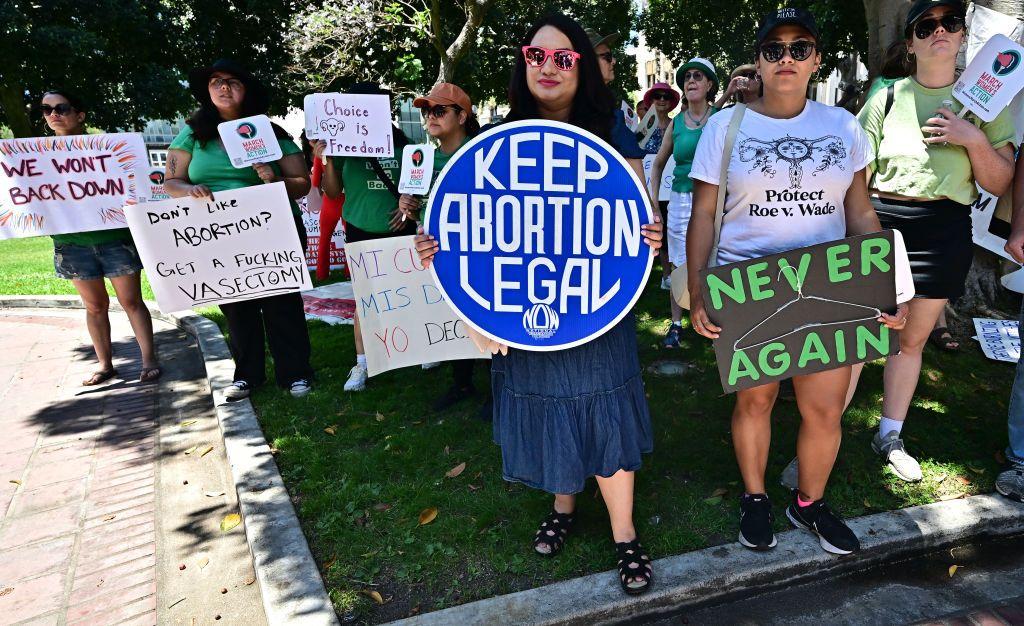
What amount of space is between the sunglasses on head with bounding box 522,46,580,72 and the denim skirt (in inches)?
37.4

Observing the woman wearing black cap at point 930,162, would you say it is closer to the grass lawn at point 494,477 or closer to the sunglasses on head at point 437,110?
the grass lawn at point 494,477

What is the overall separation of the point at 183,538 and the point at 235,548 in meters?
0.32

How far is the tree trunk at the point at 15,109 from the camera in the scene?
47.2ft

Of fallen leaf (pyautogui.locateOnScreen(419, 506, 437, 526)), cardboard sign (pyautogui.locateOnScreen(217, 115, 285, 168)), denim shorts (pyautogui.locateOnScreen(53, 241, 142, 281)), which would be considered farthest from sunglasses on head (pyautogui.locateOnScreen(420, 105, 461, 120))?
denim shorts (pyautogui.locateOnScreen(53, 241, 142, 281))

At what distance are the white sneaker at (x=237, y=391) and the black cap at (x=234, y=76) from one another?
188cm

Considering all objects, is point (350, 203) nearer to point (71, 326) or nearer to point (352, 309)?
point (352, 309)

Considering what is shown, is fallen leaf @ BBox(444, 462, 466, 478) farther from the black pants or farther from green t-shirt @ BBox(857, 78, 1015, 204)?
green t-shirt @ BBox(857, 78, 1015, 204)

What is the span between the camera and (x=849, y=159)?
2344 mm

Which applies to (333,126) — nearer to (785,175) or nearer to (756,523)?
(785,175)

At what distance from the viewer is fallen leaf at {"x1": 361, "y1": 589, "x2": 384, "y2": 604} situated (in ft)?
8.50

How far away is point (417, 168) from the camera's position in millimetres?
3770

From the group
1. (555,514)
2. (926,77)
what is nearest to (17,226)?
(555,514)

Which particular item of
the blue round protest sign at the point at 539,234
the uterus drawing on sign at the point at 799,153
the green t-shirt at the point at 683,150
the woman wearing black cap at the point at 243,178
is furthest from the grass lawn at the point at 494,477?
the uterus drawing on sign at the point at 799,153

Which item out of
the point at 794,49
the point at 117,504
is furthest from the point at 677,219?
the point at 117,504
